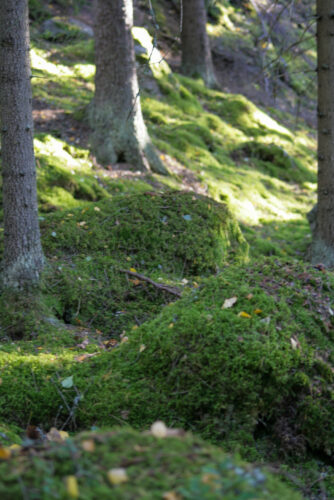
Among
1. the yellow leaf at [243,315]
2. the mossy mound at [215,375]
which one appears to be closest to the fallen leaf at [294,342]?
the mossy mound at [215,375]

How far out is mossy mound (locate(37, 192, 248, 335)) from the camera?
4621 millimetres

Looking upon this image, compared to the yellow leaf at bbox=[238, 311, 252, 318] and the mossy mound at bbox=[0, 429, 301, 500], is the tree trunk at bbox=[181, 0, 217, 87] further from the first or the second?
the mossy mound at bbox=[0, 429, 301, 500]

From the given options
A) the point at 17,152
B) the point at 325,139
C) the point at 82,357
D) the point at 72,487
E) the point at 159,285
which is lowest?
the point at 82,357

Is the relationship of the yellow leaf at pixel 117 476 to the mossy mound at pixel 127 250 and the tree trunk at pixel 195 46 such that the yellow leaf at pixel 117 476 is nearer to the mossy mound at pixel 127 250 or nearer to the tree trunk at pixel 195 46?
the mossy mound at pixel 127 250

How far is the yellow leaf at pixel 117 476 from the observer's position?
1.50 meters

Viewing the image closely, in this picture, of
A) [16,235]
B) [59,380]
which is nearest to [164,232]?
[16,235]

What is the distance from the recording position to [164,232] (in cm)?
555

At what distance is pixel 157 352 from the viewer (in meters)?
3.01

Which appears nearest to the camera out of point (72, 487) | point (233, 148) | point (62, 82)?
point (72, 487)

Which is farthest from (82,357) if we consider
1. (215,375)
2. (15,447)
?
(15,447)

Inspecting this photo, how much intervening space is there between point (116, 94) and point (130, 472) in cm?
780

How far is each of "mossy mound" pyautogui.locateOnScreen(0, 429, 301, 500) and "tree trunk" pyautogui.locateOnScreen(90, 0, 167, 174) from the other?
7.17m

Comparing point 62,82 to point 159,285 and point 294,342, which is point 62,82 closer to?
point 159,285

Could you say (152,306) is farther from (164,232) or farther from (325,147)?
(325,147)
